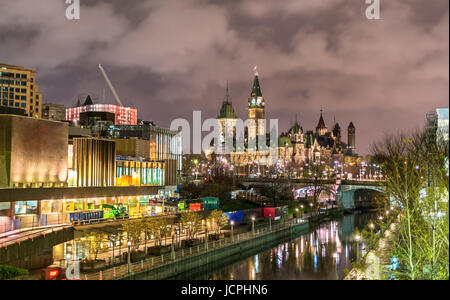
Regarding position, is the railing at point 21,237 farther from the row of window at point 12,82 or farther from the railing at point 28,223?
the row of window at point 12,82

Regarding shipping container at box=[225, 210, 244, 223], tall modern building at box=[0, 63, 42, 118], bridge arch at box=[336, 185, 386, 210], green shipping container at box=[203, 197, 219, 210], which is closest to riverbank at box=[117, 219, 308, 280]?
shipping container at box=[225, 210, 244, 223]

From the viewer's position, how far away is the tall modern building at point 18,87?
10850 centimetres

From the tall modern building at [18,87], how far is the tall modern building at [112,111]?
26.3 m

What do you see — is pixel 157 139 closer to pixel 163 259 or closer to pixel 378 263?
pixel 163 259

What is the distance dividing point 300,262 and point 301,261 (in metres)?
0.53

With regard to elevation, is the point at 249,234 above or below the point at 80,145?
below

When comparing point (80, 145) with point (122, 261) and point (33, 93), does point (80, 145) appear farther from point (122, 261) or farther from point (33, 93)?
point (33, 93)

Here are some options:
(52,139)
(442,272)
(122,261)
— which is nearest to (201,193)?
(52,139)

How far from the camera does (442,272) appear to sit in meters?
20.2

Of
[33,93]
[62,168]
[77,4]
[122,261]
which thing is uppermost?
[33,93]

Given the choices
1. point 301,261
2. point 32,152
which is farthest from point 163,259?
point 301,261

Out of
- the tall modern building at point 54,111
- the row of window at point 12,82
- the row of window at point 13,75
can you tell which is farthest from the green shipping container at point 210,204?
the tall modern building at point 54,111

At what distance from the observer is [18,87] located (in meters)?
111
